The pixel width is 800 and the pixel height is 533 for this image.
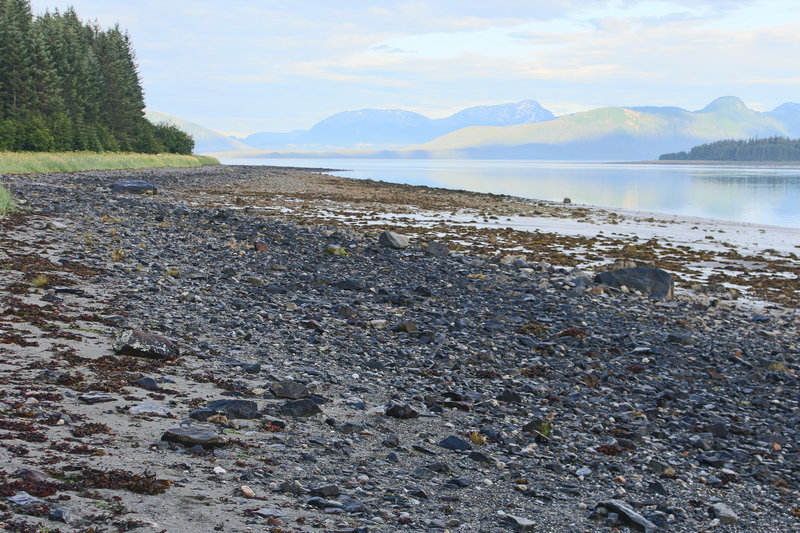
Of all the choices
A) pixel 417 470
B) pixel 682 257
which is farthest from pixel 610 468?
pixel 682 257

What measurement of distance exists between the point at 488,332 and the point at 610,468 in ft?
17.7

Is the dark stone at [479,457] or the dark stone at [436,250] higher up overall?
the dark stone at [436,250]

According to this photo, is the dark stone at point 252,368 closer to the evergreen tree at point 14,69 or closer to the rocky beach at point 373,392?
the rocky beach at point 373,392

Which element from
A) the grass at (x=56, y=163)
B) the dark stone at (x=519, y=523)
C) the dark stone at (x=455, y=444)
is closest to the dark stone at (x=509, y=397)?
the dark stone at (x=455, y=444)

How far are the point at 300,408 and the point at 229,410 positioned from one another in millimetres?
851

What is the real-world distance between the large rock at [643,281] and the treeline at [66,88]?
190 ft

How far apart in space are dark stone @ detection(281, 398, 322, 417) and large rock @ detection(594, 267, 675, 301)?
38.4ft

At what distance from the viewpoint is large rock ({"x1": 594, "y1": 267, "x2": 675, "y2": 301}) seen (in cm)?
1677

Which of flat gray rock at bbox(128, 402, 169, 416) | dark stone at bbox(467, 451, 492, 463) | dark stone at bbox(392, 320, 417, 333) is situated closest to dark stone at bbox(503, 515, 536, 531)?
dark stone at bbox(467, 451, 492, 463)

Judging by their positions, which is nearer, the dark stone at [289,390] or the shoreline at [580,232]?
the dark stone at [289,390]

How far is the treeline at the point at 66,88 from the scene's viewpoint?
66.2 meters

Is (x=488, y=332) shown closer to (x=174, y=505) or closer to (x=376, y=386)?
(x=376, y=386)

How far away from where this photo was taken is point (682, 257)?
2595cm

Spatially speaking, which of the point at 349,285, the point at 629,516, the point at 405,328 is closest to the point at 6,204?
the point at 349,285
